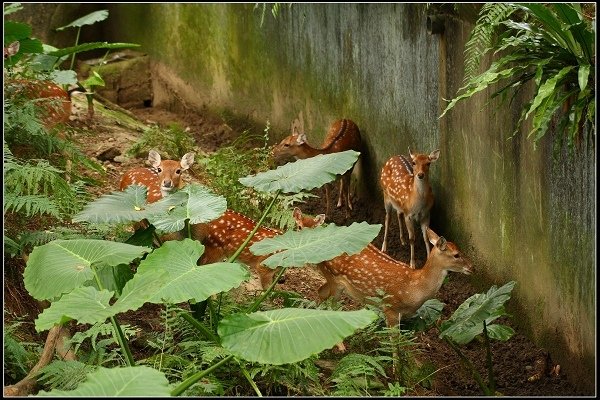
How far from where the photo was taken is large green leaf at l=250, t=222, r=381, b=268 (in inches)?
219

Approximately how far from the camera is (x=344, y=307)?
23.6ft

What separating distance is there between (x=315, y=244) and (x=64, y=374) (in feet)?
4.49

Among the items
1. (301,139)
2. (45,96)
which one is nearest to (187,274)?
(45,96)

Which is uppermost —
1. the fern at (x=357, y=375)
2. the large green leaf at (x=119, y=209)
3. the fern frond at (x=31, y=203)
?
the large green leaf at (x=119, y=209)

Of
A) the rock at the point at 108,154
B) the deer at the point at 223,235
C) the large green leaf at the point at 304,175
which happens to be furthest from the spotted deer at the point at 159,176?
the rock at the point at 108,154

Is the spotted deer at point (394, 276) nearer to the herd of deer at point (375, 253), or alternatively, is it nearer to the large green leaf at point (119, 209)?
the herd of deer at point (375, 253)

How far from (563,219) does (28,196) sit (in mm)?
2997

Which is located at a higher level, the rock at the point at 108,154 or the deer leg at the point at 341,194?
the rock at the point at 108,154

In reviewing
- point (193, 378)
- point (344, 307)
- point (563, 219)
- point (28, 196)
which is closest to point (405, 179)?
point (344, 307)

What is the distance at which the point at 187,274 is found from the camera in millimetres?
5398

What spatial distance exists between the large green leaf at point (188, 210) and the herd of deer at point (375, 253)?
594 millimetres

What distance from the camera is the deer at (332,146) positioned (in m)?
8.86

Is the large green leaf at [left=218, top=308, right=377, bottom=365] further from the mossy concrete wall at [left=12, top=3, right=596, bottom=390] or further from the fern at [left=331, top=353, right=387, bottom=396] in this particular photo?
the mossy concrete wall at [left=12, top=3, right=596, bottom=390]

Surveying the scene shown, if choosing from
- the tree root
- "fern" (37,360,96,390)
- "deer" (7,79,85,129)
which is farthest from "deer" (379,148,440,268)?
"fern" (37,360,96,390)
